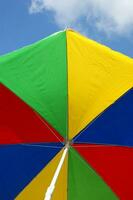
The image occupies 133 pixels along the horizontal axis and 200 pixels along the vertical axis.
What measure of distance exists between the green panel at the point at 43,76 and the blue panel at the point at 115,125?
680 mm

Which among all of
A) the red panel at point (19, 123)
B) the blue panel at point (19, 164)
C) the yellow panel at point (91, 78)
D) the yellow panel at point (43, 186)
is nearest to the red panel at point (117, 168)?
the yellow panel at point (43, 186)

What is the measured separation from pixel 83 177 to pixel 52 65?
2138 millimetres

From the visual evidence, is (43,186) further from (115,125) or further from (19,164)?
(115,125)

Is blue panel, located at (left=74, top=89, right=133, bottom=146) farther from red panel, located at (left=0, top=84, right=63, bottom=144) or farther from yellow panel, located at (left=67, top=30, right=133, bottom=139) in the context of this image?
red panel, located at (left=0, top=84, right=63, bottom=144)

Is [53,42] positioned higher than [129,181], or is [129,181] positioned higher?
[53,42]

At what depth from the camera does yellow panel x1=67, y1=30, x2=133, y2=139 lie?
916 cm

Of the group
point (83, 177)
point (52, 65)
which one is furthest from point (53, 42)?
point (83, 177)

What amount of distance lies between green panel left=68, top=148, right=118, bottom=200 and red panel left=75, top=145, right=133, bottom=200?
12cm

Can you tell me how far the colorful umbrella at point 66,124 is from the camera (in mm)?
9125

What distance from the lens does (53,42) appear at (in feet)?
33.2

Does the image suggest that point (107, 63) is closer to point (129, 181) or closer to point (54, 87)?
point (54, 87)

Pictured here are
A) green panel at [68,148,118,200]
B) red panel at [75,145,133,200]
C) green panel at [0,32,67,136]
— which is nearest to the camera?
green panel at [0,32,67,136]

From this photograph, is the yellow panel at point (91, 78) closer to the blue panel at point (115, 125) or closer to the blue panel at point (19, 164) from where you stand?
the blue panel at point (115, 125)

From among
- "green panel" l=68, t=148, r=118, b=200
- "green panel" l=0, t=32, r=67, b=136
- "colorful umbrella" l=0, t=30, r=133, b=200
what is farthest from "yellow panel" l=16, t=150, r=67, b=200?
"green panel" l=0, t=32, r=67, b=136
